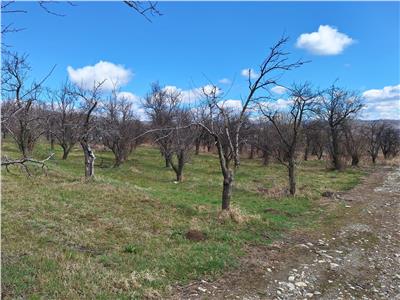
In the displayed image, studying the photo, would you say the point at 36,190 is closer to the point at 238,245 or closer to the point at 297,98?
the point at 238,245

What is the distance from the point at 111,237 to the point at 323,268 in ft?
14.5

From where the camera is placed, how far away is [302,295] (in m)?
5.77

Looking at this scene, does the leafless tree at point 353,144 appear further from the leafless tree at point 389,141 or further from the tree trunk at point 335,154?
the leafless tree at point 389,141

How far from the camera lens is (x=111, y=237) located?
7.84 meters

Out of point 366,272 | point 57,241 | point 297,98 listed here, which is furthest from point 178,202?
point 297,98

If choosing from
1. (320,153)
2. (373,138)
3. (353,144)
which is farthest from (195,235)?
(320,153)

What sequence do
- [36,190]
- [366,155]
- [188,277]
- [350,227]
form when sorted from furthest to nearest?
[366,155], [36,190], [350,227], [188,277]

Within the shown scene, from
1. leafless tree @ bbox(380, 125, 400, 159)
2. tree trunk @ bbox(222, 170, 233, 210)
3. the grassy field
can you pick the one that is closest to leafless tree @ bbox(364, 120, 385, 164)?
leafless tree @ bbox(380, 125, 400, 159)

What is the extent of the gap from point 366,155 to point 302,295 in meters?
36.8

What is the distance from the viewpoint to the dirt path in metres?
5.83

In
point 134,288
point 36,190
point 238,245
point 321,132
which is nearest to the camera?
point 134,288

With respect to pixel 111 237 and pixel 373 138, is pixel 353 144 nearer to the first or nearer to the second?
pixel 373 138

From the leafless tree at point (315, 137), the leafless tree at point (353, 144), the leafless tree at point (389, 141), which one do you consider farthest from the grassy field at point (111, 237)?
the leafless tree at point (389, 141)

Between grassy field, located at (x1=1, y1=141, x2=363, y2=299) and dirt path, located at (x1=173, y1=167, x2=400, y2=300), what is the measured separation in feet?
1.43
